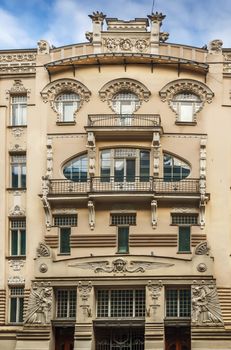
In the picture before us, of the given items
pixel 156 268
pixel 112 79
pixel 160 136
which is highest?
pixel 112 79

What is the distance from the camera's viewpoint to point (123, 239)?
39.5 meters

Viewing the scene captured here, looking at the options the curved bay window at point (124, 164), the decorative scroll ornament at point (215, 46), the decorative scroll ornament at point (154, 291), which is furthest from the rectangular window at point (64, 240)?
the decorative scroll ornament at point (215, 46)

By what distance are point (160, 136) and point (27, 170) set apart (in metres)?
7.28

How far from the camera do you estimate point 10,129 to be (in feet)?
135

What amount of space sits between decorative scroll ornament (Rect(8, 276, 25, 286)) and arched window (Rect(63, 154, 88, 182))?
5792 mm

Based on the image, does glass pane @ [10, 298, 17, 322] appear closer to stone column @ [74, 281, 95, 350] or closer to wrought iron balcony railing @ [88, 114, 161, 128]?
stone column @ [74, 281, 95, 350]

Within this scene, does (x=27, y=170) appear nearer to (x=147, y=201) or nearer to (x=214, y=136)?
(x=147, y=201)

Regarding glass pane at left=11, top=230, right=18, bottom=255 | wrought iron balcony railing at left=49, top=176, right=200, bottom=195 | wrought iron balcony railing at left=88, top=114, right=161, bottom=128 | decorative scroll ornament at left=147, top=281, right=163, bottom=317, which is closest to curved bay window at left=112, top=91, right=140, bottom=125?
wrought iron balcony railing at left=88, top=114, right=161, bottom=128

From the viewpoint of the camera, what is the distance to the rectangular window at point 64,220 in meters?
39.8

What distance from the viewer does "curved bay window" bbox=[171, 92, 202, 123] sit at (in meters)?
40.8

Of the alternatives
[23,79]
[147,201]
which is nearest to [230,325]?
[147,201]

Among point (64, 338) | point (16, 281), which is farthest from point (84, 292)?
point (16, 281)

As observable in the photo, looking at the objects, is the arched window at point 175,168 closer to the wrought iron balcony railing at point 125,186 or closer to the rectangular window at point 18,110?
the wrought iron balcony railing at point 125,186

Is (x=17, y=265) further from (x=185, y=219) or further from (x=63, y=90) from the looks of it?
(x=63, y=90)
